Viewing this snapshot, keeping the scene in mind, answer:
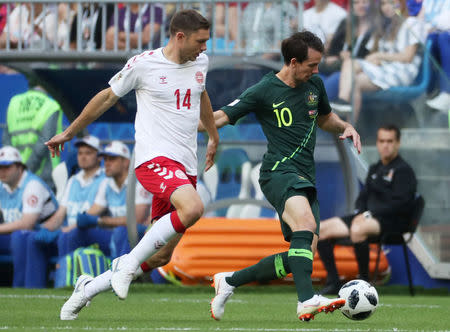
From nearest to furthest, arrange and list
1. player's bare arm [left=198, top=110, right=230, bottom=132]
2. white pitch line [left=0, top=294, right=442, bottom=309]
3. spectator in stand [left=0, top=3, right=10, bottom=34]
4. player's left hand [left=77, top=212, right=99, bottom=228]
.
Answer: player's bare arm [left=198, top=110, right=230, bottom=132] → white pitch line [left=0, top=294, right=442, bottom=309] → player's left hand [left=77, top=212, right=99, bottom=228] → spectator in stand [left=0, top=3, right=10, bottom=34]

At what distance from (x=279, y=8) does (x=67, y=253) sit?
3.63 meters

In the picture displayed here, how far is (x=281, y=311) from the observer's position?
9445 millimetres

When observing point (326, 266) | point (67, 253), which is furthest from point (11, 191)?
point (326, 266)

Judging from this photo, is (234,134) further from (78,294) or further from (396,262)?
(78,294)

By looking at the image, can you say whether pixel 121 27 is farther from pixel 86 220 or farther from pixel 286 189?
pixel 286 189

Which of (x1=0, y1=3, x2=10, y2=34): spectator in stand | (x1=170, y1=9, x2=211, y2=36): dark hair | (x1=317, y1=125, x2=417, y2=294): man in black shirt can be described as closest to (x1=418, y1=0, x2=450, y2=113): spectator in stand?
(x1=317, y1=125, x2=417, y2=294): man in black shirt

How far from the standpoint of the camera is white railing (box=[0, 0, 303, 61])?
13227mm

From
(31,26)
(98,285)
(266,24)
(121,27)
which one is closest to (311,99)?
(98,285)

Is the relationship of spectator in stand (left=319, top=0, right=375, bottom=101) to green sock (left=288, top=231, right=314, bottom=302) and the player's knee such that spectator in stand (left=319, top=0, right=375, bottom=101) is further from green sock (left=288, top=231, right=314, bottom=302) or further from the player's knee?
the player's knee

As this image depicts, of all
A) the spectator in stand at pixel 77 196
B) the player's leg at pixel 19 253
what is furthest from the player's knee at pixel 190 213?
the player's leg at pixel 19 253

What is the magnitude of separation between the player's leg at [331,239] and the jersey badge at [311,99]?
4.25 meters

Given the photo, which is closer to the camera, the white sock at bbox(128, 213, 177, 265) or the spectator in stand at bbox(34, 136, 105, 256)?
the white sock at bbox(128, 213, 177, 265)

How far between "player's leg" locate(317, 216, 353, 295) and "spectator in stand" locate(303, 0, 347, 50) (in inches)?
92.6

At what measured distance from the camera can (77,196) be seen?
43.0ft
